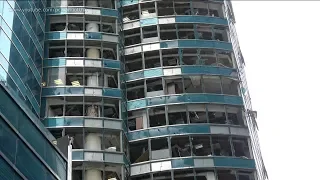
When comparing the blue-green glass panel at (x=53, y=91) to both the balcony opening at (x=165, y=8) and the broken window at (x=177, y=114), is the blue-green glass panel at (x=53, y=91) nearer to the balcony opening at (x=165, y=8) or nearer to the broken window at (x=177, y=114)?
the broken window at (x=177, y=114)

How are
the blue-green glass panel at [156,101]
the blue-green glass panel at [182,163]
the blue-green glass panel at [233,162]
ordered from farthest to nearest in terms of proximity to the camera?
the blue-green glass panel at [156,101]
the blue-green glass panel at [233,162]
the blue-green glass panel at [182,163]

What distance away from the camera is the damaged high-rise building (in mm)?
42031

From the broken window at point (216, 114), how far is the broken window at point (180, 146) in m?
3.37

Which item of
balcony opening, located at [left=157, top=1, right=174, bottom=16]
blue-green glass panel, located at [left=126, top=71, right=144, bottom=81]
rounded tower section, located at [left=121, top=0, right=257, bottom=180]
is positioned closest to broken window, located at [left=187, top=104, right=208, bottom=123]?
rounded tower section, located at [left=121, top=0, right=257, bottom=180]

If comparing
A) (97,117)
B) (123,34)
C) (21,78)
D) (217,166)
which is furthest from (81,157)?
(123,34)

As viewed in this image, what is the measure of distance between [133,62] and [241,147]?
12712 mm

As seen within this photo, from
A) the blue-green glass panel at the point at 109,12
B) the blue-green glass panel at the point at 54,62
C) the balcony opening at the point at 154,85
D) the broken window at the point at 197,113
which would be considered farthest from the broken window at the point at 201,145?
the blue-green glass panel at the point at 109,12

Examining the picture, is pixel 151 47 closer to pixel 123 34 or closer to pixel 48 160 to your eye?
pixel 123 34

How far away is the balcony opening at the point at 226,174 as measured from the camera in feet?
141

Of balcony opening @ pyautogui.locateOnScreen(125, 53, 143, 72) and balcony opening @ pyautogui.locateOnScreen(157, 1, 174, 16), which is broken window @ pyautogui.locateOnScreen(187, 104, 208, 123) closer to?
balcony opening @ pyautogui.locateOnScreen(125, 53, 143, 72)

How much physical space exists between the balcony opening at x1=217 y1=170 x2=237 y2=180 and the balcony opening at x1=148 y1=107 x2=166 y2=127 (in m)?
6.45

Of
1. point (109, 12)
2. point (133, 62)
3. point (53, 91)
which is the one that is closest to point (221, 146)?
point (133, 62)

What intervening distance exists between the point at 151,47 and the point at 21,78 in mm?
14725

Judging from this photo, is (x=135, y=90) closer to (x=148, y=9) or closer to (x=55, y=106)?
(x=55, y=106)
